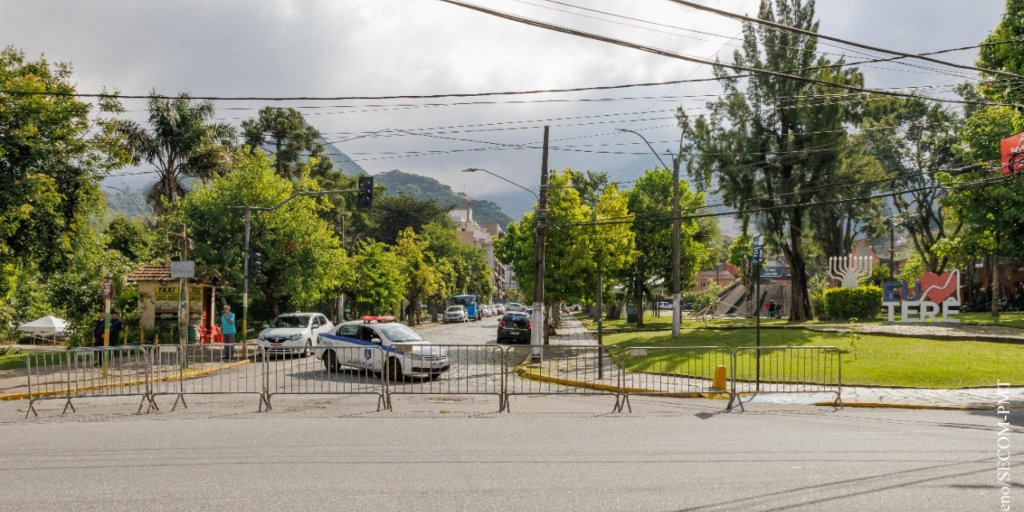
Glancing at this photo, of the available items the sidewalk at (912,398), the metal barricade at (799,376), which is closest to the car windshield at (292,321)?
the metal barricade at (799,376)

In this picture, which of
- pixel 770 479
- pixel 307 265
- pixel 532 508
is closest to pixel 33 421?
pixel 532 508

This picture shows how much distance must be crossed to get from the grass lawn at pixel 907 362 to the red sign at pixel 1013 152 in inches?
193

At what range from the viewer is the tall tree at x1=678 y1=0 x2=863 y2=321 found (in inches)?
1340

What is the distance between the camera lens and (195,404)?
1375 centimetres

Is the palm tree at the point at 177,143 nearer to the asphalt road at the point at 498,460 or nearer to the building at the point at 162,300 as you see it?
the building at the point at 162,300

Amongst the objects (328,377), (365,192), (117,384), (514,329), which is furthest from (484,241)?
(117,384)

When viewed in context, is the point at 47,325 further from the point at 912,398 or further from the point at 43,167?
the point at 912,398

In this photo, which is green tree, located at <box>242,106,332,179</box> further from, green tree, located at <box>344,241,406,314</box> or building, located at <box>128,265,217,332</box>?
building, located at <box>128,265,217,332</box>

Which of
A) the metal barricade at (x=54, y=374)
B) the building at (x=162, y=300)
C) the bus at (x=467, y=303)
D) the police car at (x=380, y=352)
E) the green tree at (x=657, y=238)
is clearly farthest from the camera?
the bus at (x=467, y=303)

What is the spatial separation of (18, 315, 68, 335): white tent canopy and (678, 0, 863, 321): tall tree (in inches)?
1358

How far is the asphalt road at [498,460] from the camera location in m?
6.61

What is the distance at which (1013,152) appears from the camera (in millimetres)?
19516

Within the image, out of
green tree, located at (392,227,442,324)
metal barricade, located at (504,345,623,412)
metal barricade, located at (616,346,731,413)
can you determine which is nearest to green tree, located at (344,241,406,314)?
green tree, located at (392,227,442,324)

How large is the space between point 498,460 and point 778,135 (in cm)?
3116
